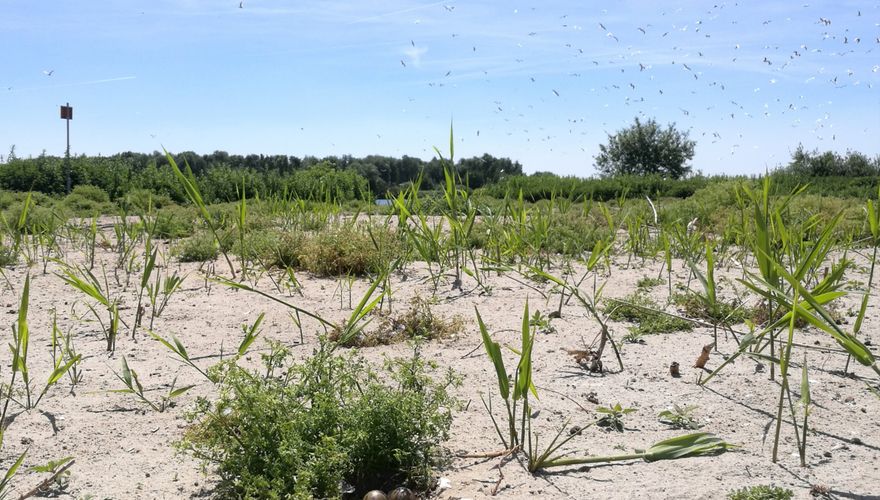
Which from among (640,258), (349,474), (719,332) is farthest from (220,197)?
(349,474)

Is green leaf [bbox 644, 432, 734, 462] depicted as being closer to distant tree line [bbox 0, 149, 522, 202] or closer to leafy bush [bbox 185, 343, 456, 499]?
leafy bush [bbox 185, 343, 456, 499]

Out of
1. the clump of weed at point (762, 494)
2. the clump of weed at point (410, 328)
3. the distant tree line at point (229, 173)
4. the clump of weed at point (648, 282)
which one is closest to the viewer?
the clump of weed at point (762, 494)

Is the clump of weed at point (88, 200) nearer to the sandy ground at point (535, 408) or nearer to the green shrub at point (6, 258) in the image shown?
the green shrub at point (6, 258)

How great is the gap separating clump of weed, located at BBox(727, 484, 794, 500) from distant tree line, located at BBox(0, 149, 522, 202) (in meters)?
10.1

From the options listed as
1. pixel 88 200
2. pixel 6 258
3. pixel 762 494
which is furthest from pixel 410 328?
pixel 88 200

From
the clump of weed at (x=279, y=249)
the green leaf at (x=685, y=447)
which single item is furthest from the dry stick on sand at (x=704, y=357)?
the clump of weed at (x=279, y=249)

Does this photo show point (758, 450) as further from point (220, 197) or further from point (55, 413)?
point (220, 197)

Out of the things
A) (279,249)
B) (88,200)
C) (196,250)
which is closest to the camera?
(279,249)

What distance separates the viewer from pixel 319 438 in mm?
2162

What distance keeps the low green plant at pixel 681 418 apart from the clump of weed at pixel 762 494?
1.69ft

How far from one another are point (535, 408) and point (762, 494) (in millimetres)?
868

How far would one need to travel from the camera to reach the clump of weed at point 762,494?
6.35 ft

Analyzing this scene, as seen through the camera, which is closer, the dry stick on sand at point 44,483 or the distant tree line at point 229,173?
the dry stick on sand at point 44,483

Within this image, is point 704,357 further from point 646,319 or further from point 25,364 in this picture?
point 25,364
